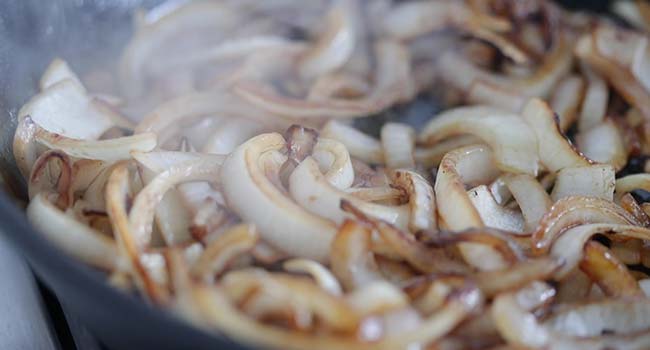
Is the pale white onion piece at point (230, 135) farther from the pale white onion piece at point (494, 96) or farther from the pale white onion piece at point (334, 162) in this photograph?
the pale white onion piece at point (494, 96)

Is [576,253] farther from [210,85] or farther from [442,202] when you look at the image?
[210,85]

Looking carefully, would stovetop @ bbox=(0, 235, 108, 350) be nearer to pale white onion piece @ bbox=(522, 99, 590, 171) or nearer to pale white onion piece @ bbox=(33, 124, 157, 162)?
pale white onion piece @ bbox=(33, 124, 157, 162)

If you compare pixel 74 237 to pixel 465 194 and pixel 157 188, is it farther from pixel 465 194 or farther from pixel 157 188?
pixel 465 194

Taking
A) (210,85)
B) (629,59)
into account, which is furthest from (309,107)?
(629,59)

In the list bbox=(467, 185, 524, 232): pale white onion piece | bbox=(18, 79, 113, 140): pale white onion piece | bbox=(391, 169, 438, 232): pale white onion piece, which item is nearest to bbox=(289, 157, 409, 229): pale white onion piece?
bbox=(391, 169, 438, 232): pale white onion piece

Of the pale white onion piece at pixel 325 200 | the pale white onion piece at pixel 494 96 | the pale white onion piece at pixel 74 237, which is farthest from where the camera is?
the pale white onion piece at pixel 494 96

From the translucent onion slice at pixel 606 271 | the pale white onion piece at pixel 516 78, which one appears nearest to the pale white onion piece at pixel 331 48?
the pale white onion piece at pixel 516 78
